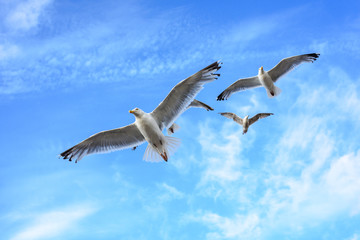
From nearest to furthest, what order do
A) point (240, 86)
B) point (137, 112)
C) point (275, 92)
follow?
point (137, 112) < point (275, 92) < point (240, 86)

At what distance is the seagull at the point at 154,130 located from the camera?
9797mm

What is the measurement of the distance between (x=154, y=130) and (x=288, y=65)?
7.78 meters

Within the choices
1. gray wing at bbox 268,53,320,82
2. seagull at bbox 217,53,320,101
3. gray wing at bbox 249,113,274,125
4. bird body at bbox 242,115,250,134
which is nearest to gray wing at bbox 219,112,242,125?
bird body at bbox 242,115,250,134

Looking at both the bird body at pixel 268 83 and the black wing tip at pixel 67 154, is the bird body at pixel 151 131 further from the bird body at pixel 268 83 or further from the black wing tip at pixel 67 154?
the bird body at pixel 268 83


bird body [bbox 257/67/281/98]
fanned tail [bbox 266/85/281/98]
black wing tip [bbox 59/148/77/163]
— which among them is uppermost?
bird body [bbox 257/67/281/98]

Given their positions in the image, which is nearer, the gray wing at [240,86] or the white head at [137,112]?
the white head at [137,112]

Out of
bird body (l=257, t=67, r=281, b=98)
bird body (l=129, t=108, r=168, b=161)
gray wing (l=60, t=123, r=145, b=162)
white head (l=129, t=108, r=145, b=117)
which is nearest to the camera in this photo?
bird body (l=129, t=108, r=168, b=161)

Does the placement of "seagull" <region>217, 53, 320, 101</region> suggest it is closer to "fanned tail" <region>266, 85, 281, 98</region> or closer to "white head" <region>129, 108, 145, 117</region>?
"fanned tail" <region>266, 85, 281, 98</region>

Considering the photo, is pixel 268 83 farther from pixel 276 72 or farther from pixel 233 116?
pixel 233 116

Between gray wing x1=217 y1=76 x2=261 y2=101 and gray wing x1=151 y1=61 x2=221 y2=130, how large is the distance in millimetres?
6628

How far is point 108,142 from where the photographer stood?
10750 mm

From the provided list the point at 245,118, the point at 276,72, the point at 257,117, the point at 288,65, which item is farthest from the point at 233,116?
the point at 288,65

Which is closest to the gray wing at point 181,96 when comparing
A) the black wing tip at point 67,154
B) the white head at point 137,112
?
the white head at point 137,112

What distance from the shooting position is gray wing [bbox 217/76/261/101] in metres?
16.2
